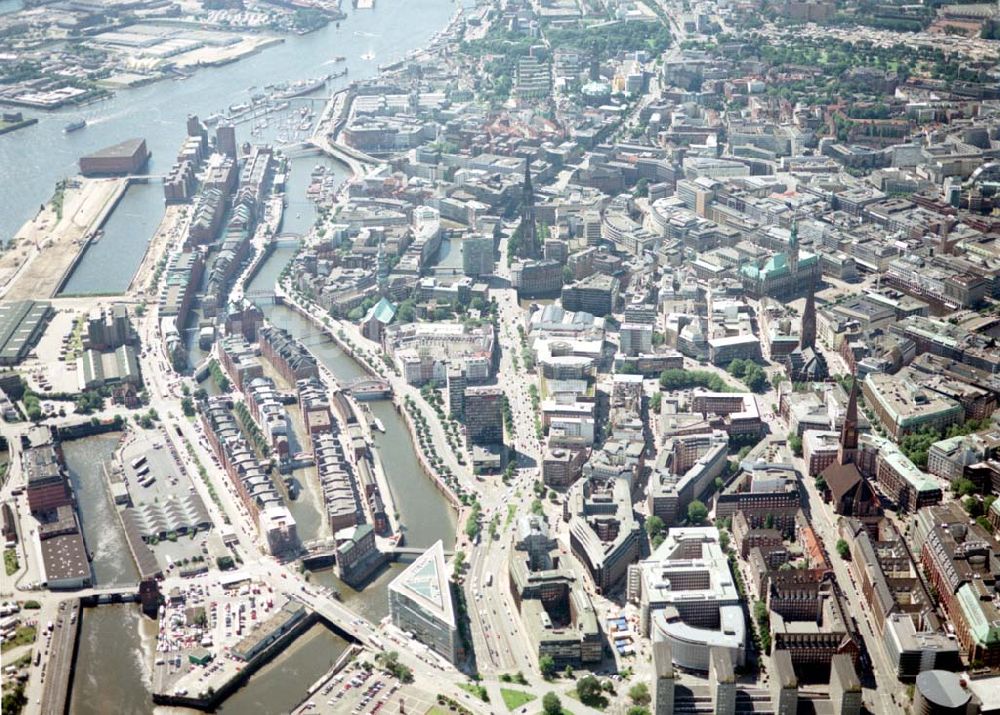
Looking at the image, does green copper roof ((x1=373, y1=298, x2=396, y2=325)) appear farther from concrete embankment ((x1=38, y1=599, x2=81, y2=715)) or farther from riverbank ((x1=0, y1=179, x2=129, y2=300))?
concrete embankment ((x1=38, y1=599, x2=81, y2=715))

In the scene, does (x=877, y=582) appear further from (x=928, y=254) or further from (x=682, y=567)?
(x=928, y=254)

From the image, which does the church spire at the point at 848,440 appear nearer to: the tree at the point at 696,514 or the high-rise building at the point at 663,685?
the tree at the point at 696,514

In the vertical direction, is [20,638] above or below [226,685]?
above

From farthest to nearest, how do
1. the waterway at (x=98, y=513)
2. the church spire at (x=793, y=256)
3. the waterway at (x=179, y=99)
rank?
the waterway at (x=179, y=99) → the church spire at (x=793, y=256) → the waterway at (x=98, y=513)

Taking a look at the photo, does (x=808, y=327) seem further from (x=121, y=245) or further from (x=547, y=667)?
(x=121, y=245)

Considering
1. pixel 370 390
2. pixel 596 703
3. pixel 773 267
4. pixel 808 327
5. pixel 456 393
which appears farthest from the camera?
pixel 773 267

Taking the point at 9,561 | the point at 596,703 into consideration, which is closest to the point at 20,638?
the point at 9,561

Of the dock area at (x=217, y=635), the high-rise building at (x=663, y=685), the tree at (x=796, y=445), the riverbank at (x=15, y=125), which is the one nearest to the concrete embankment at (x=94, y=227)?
the riverbank at (x=15, y=125)
